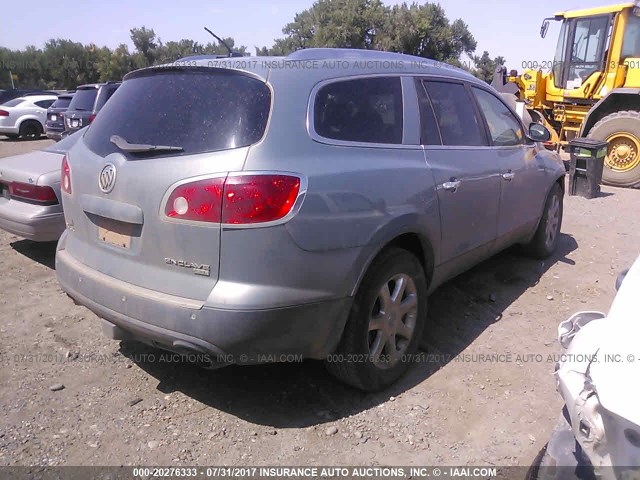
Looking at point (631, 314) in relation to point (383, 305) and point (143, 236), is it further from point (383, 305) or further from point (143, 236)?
point (143, 236)

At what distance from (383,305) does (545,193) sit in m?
2.73

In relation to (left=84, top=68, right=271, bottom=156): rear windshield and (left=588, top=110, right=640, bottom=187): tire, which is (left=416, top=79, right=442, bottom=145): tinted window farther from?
(left=588, top=110, right=640, bottom=187): tire

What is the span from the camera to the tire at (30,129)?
18.1 metres

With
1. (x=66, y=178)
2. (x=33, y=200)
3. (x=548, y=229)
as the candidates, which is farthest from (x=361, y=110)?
(x=33, y=200)

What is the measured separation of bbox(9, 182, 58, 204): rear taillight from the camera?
15.6 feet

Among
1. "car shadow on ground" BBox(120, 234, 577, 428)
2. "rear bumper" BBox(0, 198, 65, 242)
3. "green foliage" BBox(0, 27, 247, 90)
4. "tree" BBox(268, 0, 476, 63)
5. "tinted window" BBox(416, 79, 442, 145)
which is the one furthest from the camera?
"green foliage" BBox(0, 27, 247, 90)

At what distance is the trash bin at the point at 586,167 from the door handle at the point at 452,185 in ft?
19.7

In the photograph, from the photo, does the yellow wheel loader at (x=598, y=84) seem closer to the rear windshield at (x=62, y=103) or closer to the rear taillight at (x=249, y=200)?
the rear taillight at (x=249, y=200)

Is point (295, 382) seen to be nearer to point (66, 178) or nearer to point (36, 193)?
point (66, 178)

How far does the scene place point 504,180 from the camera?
4.14 m

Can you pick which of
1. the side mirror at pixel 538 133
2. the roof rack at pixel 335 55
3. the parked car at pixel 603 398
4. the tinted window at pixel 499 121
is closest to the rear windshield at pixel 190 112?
the roof rack at pixel 335 55

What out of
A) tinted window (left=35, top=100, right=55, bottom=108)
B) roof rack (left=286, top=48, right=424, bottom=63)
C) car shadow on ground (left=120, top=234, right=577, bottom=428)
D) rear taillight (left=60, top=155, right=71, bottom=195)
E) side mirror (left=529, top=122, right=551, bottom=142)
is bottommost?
car shadow on ground (left=120, top=234, right=577, bottom=428)

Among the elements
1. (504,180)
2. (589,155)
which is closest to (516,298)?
(504,180)

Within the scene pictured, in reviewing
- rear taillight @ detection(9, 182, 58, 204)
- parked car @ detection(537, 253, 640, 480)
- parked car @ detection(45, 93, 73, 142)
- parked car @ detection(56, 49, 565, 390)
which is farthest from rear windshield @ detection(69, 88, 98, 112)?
parked car @ detection(537, 253, 640, 480)
